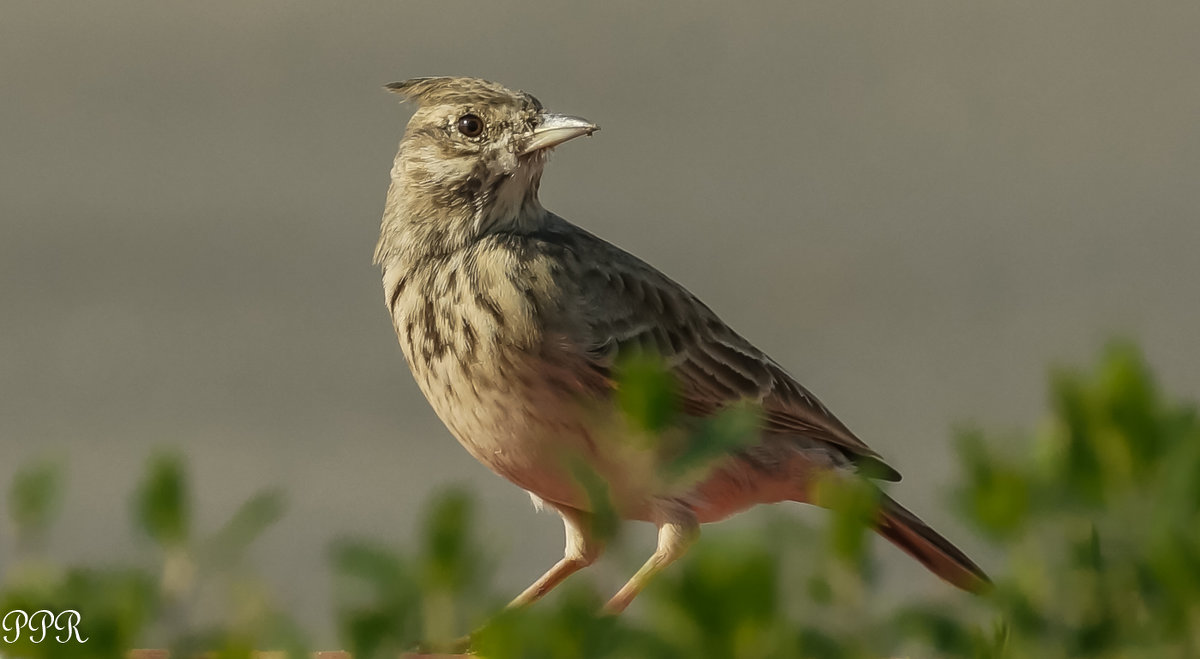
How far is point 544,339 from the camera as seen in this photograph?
4.05 m

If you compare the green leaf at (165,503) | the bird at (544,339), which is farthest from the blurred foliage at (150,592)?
the bird at (544,339)

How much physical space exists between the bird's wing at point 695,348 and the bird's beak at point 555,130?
0.37 m

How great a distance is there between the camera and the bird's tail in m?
4.41

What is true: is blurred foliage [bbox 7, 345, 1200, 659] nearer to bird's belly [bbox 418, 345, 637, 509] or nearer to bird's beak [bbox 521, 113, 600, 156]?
bird's belly [bbox 418, 345, 637, 509]

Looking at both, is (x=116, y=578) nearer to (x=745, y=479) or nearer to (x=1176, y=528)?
(x=1176, y=528)

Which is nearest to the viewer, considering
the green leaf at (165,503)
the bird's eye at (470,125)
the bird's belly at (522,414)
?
the green leaf at (165,503)

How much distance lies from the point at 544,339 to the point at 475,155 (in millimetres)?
769

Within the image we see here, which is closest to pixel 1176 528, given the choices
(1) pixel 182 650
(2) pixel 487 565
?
(2) pixel 487 565

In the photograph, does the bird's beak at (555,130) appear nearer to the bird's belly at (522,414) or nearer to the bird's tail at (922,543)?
the bird's belly at (522,414)

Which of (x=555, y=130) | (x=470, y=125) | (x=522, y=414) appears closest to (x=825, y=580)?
(x=522, y=414)

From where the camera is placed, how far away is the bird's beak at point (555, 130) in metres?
4.17

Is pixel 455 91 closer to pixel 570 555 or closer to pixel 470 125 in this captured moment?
pixel 470 125

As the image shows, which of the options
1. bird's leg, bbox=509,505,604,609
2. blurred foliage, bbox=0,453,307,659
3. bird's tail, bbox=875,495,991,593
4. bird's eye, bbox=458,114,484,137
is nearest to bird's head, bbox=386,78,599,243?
bird's eye, bbox=458,114,484,137

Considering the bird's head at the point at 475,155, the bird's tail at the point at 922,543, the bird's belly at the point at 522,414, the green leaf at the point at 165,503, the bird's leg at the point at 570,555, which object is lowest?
the bird's leg at the point at 570,555
